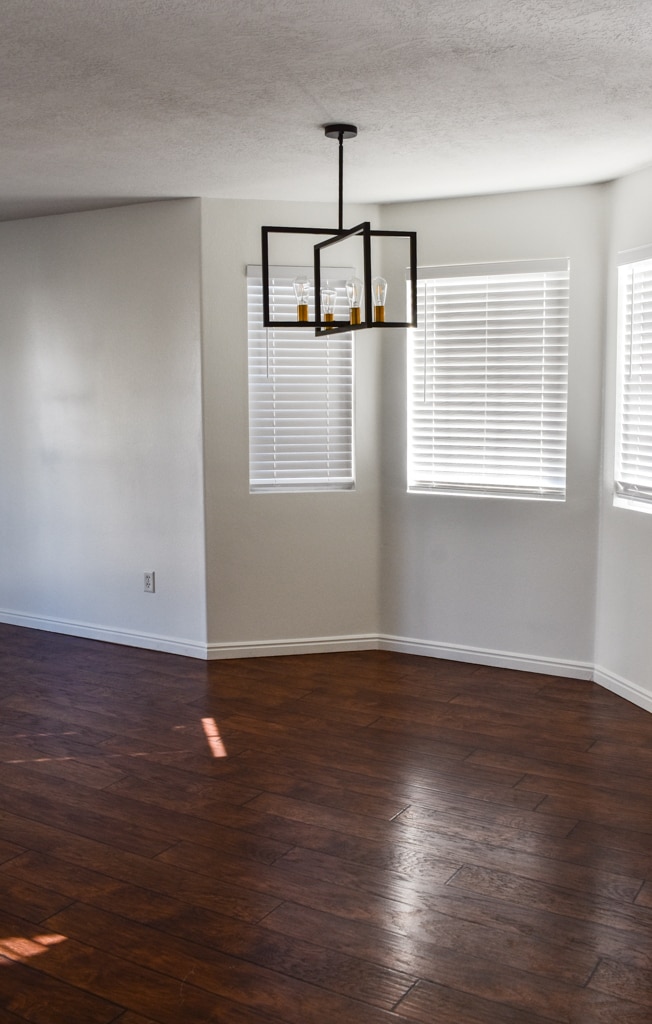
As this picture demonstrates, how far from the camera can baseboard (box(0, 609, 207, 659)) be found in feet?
17.5

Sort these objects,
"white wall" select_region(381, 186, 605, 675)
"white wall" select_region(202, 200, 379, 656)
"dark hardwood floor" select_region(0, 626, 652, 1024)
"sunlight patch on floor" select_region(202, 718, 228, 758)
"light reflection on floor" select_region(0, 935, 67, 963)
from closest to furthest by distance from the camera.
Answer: "dark hardwood floor" select_region(0, 626, 652, 1024) → "light reflection on floor" select_region(0, 935, 67, 963) → "sunlight patch on floor" select_region(202, 718, 228, 758) → "white wall" select_region(381, 186, 605, 675) → "white wall" select_region(202, 200, 379, 656)

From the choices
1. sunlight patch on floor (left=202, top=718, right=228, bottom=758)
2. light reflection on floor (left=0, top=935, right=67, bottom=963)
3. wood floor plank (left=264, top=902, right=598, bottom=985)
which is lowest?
sunlight patch on floor (left=202, top=718, right=228, bottom=758)

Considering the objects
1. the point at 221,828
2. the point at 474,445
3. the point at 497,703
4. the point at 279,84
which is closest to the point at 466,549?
the point at 474,445

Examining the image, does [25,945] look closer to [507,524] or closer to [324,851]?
[324,851]

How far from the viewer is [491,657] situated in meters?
5.15

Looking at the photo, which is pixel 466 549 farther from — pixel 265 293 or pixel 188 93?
pixel 188 93

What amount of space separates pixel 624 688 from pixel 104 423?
10.4 feet

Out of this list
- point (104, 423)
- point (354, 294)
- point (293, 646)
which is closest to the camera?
point (354, 294)

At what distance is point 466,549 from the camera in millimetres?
5148

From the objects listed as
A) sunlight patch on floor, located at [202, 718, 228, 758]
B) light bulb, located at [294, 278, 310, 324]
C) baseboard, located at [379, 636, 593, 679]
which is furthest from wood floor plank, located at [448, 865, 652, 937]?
baseboard, located at [379, 636, 593, 679]

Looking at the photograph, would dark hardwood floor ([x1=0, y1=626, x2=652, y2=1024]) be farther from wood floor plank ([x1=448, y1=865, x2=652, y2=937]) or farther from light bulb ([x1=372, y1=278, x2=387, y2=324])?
light bulb ([x1=372, y1=278, x2=387, y2=324])

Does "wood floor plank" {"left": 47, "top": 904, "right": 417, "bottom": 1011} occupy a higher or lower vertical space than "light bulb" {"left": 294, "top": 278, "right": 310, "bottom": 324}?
lower

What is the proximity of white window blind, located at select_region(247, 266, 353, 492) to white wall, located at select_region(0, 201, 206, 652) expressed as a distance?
326 millimetres

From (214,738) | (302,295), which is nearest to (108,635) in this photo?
(214,738)
